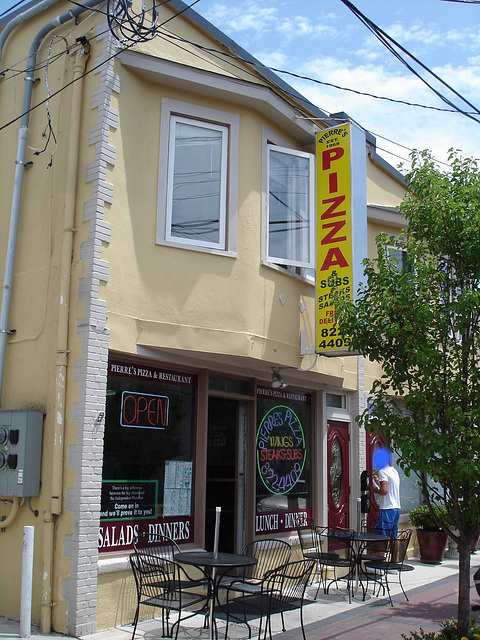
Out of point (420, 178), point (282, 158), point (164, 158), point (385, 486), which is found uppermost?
point (282, 158)

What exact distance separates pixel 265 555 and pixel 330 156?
5.70m

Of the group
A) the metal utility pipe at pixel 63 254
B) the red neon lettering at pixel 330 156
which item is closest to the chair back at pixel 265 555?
the metal utility pipe at pixel 63 254

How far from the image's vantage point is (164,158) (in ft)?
27.8

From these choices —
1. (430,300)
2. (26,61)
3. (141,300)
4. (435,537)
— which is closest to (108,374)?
(141,300)

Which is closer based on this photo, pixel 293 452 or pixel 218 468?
pixel 218 468

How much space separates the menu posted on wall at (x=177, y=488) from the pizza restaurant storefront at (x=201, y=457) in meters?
0.01

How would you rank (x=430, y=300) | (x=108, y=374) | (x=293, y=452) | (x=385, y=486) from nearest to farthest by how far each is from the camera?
(x=430, y=300) → (x=108, y=374) → (x=293, y=452) → (x=385, y=486)

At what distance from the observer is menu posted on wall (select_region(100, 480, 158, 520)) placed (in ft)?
24.9

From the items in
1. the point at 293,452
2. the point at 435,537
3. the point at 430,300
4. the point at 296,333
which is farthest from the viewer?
the point at 435,537

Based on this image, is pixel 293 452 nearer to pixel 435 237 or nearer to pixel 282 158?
pixel 282 158

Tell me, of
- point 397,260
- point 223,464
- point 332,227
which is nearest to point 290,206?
point 332,227

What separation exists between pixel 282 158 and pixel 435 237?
3964mm

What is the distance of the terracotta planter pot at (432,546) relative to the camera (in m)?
12.3

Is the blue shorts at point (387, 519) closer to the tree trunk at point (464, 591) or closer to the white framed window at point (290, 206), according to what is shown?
the white framed window at point (290, 206)
